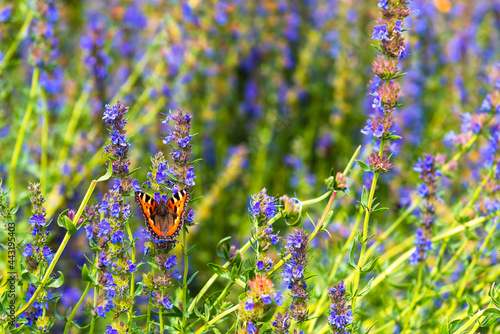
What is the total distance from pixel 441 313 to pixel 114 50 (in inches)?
164

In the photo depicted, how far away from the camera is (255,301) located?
1.54m

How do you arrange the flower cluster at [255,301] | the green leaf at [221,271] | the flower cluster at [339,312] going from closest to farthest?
the flower cluster at [255,301]
the flower cluster at [339,312]
the green leaf at [221,271]

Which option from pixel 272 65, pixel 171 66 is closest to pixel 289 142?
pixel 272 65

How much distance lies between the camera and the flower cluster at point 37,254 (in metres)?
1.69

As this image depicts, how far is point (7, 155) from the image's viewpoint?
11.5ft

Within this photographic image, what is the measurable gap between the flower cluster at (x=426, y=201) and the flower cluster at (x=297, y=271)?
810mm

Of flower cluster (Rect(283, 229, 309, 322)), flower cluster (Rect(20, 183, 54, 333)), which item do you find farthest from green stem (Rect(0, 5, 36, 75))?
flower cluster (Rect(283, 229, 309, 322))

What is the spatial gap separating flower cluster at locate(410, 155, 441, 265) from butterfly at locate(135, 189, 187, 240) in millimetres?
1123

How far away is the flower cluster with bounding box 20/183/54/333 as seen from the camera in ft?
5.55

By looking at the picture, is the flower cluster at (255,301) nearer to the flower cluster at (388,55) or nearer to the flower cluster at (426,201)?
the flower cluster at (388,55)

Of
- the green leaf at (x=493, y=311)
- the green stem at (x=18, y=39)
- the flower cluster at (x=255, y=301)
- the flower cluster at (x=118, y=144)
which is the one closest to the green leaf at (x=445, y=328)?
the green leaf at (x=493, y=311)

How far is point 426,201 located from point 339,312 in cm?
89

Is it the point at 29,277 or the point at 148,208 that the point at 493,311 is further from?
the point at 29,277

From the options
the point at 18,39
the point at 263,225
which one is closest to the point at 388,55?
the point at 263,225
